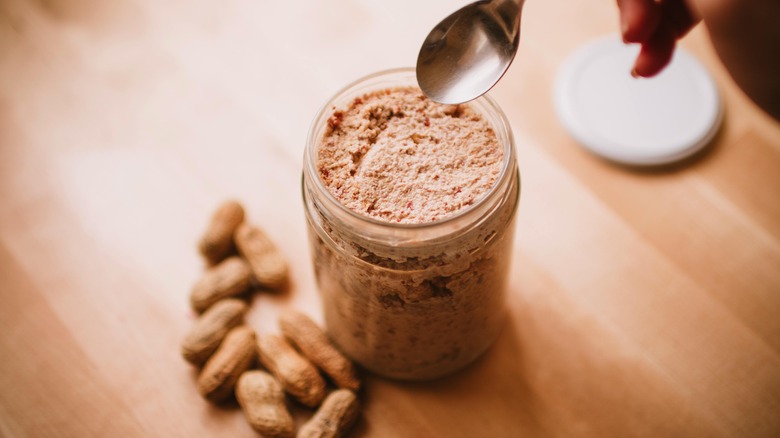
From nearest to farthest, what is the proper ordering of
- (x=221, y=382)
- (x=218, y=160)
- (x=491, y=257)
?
(x=491, y=257) < (x=221, y=382) < (x=218, y=160)

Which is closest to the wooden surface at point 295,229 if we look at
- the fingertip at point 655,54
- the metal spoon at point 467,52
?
the fingertip at point 655,54

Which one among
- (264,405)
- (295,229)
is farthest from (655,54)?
(264,405)

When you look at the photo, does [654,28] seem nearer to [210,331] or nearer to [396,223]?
[396,223]

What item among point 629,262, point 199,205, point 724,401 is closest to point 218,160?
point 199,205

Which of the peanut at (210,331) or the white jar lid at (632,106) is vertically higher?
the peanut at (210,331)

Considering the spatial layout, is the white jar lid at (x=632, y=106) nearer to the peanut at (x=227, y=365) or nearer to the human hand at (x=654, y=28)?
the human hand at (x=654, y=28)

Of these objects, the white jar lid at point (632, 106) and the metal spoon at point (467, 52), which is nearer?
the metal spoon at point (467, 52)

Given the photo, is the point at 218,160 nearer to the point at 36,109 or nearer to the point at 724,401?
the point at 36,109

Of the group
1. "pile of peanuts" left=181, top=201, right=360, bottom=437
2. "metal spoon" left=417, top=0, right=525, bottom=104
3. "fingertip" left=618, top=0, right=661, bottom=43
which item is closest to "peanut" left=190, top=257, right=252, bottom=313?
"pile of peanuts" left=181, top=201, right=360, bottom=437
